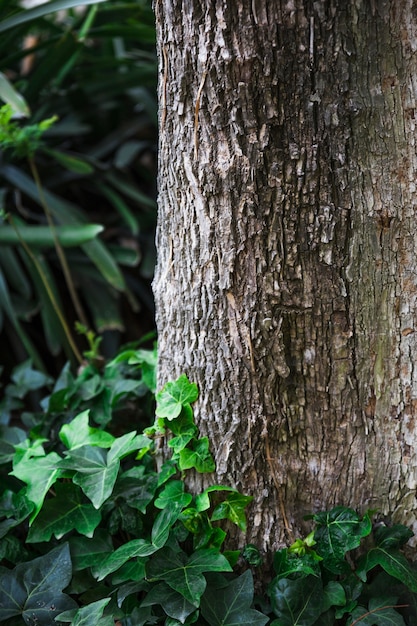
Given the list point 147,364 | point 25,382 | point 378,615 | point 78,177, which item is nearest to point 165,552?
point 378,615

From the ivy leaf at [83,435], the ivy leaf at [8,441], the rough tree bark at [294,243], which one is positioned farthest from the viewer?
the ivy leaf at [8,441]

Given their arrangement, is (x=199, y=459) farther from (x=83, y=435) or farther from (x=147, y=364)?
(x=147, y=364)

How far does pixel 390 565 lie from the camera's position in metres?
1.09

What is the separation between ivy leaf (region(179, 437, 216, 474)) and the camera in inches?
44.9

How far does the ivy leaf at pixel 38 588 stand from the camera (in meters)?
1.10

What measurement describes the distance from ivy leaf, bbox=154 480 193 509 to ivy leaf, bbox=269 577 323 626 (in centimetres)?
23

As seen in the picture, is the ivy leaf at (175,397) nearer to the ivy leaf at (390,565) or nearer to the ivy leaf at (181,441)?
the ivy leaf at (181,441)

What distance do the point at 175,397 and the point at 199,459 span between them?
13 centimetres

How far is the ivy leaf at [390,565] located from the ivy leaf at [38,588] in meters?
0.56

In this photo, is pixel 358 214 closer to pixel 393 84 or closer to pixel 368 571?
pixel 393 84

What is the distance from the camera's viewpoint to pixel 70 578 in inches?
44.4

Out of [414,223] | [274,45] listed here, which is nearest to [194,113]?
[274,45]

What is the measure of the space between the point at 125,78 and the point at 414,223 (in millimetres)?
1783

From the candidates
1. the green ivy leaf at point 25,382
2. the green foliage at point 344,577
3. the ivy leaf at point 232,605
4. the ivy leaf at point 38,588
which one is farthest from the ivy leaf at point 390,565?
the green ivy leaf at point 25,382
